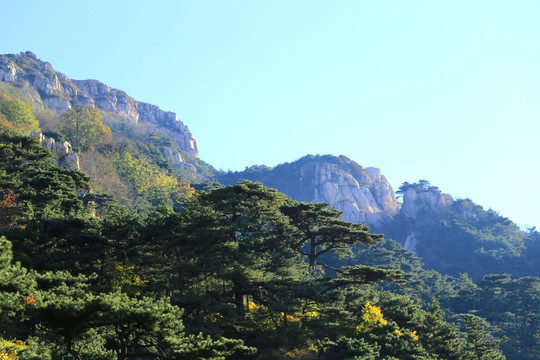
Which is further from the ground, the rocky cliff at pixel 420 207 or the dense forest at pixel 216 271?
the rocky cliff at pixel 420 207

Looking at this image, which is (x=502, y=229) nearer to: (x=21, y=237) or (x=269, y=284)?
(x=269, y=284)

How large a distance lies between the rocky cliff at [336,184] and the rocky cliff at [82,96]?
74.6 ft

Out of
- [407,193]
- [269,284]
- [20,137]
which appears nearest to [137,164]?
[20,137]

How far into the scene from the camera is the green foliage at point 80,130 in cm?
5891

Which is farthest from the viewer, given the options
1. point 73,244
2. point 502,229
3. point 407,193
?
point 407,193

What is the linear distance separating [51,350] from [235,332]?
11.6 metres

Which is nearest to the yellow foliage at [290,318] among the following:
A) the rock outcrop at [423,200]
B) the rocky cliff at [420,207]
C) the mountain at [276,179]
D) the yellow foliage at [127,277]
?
the yellow foliage at [127,277]

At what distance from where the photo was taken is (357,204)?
96188 millimetres

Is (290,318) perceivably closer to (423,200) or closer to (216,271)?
(216,271)

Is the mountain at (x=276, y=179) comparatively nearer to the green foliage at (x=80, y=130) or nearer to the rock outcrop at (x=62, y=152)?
the rock outcrop at (x=62, y=152)

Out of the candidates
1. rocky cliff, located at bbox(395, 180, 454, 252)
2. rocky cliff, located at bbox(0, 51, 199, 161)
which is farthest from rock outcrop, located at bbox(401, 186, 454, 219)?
rocky cliff, located at bbox(0, 51, 199, 161)

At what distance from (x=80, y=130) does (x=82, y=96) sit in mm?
52272

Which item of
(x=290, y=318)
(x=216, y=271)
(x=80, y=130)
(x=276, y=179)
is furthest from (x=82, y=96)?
(x=290, y=318)

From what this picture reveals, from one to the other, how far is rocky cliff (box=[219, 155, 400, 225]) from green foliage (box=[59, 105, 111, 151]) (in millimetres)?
44045
